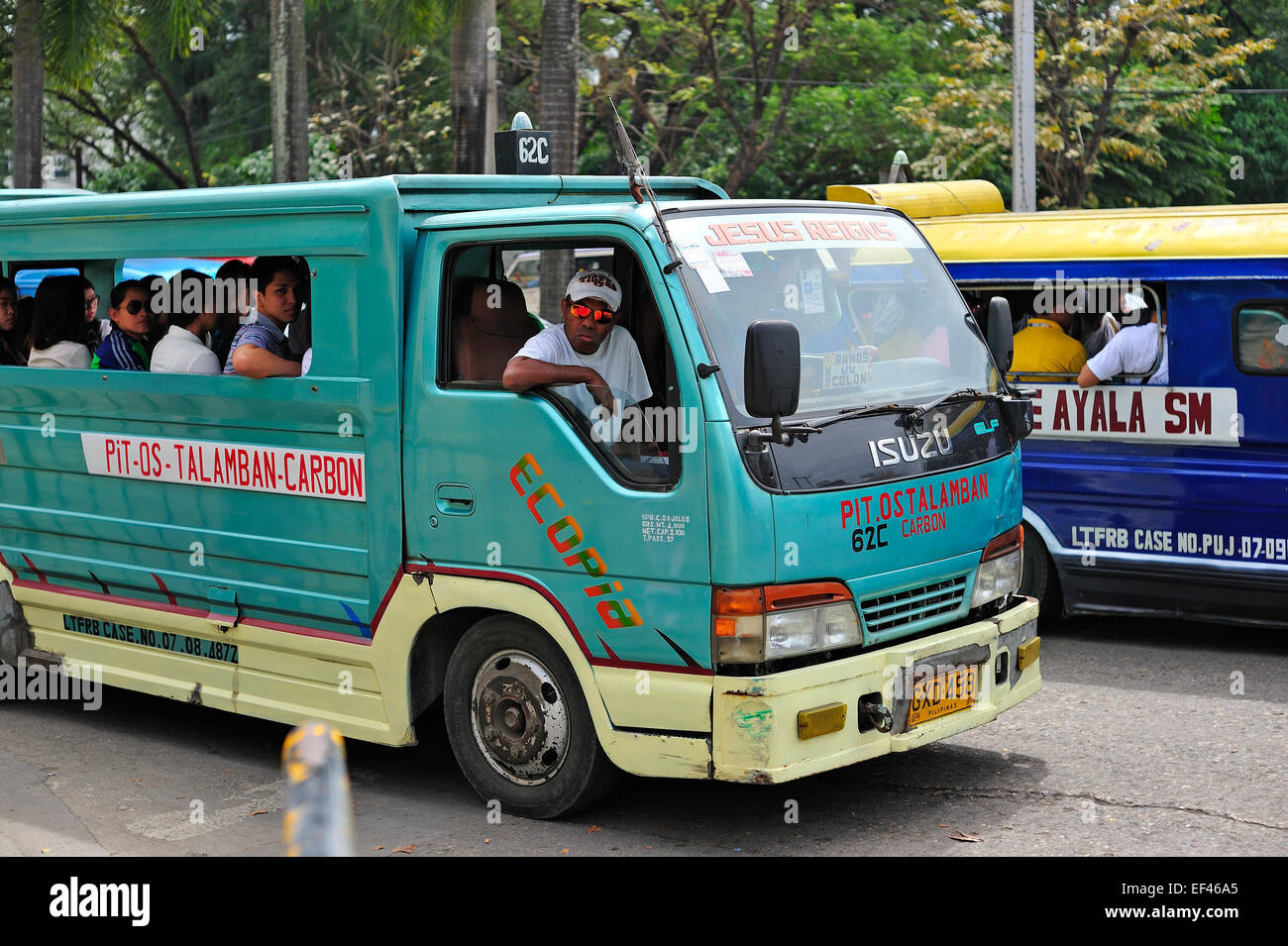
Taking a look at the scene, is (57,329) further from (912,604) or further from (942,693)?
(942,693)

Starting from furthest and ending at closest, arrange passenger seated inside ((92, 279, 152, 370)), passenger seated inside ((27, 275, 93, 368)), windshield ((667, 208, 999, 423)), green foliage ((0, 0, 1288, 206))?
1. green foliage ((0, 0, 1288, 206))
2. passenger seated inside ((27, 275, 93, 368))
3. passenger seated inside ((92, 279, 152, 370))
4. windshield ((667, 208, 999, 423))

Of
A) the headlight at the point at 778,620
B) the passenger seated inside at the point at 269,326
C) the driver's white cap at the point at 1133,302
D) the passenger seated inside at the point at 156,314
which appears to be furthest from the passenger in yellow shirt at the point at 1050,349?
the passenger seated inside at the point at 156,314

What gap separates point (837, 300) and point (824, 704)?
1.49 metres

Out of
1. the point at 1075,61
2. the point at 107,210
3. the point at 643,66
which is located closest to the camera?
the point at 107,210

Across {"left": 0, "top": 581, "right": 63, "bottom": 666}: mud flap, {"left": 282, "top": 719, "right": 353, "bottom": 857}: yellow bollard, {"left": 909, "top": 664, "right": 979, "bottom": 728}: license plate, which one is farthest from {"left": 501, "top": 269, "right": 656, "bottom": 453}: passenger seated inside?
{"left": 0, "top": 581, "right": 63, "bottom": 666}: mud flap

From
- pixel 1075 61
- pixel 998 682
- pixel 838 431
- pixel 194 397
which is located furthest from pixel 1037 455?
pixel 1075 61

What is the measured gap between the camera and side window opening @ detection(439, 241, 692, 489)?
519 centimetres

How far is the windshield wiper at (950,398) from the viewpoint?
550cm

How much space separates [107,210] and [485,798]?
3194 millimetres

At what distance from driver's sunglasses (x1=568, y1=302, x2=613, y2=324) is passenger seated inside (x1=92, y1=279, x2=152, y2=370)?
256cm

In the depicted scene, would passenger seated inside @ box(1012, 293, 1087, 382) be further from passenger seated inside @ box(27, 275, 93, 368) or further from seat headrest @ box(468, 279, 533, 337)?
passenger seated inside @ box(27, 275, 93, 368)

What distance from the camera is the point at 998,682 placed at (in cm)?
585

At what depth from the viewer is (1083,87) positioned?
2117cm

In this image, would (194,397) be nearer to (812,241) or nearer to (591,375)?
(591,375)
